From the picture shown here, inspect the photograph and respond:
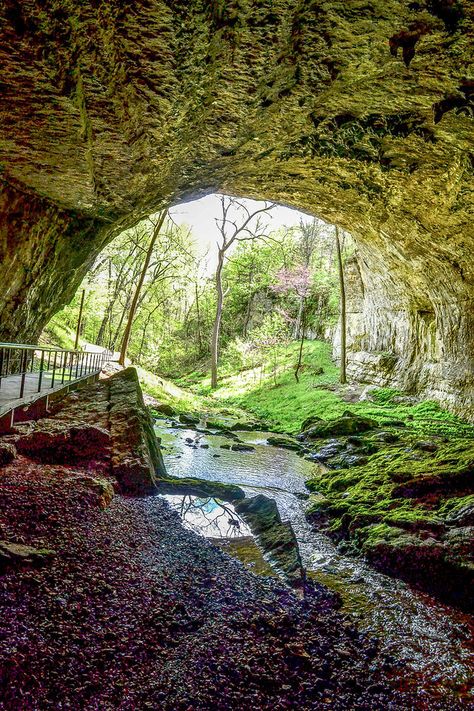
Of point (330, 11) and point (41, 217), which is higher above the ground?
point (330, 11)

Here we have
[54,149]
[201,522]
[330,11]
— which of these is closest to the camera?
[330,11]

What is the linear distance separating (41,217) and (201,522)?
8244 mm

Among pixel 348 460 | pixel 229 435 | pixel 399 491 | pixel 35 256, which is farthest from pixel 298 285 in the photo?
pixel 399 491

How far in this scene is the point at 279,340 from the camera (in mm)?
25797

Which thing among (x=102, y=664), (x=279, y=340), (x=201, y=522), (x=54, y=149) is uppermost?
(x=54, y=149)

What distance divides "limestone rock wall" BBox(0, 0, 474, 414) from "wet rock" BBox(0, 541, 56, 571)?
5.58 meters

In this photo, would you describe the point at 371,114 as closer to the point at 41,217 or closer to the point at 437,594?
the point at 41,217

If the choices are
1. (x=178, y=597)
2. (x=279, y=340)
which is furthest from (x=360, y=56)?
(x=279, y=340)

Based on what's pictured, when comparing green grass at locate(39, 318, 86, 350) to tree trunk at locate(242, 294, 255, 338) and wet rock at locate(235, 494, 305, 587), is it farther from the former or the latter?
wet rock at locate(235, 494, 305, 587)

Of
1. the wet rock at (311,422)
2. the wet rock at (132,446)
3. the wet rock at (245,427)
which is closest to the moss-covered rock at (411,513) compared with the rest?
the wet rock at (132,446)

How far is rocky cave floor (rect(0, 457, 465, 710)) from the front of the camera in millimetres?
2660

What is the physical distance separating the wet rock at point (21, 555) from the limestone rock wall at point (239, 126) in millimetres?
5576

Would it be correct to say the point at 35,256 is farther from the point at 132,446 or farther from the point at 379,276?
the point at 379,276

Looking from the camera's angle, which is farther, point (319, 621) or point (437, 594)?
point (437, 594)
